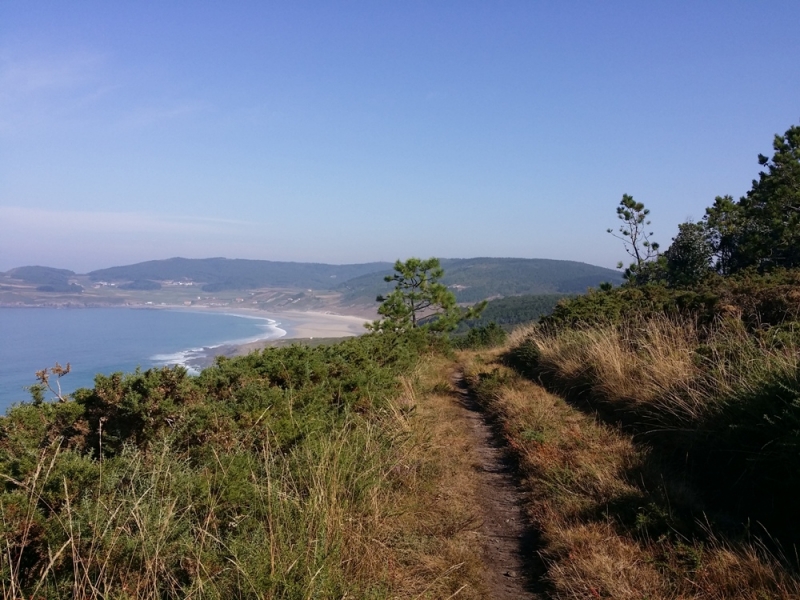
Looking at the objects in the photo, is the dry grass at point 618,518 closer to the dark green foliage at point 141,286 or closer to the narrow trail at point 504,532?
the narrow trail at point 504,532

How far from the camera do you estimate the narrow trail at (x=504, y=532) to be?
3.37 m

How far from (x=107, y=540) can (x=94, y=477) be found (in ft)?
2.18

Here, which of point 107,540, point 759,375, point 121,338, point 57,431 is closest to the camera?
point 107,540

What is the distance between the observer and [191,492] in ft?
10.4

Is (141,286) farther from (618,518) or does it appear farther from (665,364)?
(618,518)

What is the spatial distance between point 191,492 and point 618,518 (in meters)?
3.04

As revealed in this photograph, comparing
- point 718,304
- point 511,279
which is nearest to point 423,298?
point 718,304

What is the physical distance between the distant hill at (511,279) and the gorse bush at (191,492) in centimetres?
13014

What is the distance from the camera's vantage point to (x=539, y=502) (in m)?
4.47


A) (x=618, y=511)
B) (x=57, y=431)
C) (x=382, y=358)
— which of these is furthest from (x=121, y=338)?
(x=618, y=511)

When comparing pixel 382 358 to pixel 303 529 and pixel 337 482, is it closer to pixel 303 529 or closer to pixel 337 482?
pixel 337 482

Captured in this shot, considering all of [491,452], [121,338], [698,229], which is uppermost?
[698,229]

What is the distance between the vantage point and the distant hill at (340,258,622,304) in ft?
479

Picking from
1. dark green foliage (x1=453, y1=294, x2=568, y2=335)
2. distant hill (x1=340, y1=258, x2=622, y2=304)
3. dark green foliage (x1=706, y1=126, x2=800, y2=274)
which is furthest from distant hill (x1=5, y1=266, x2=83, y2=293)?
dark green foliage (x1=706, y1=126, x2=800, y2=274)
